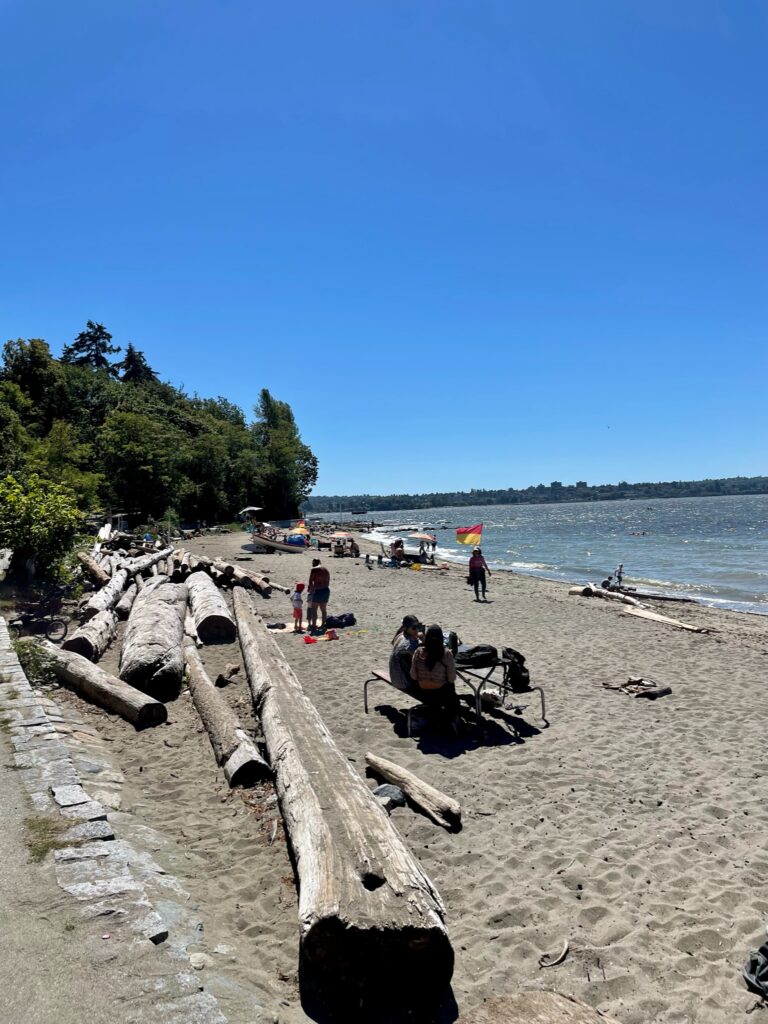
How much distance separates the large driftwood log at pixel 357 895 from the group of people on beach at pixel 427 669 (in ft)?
7.10

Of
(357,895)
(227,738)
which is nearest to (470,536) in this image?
(227,738)

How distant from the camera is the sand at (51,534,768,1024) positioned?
3498 millimetres

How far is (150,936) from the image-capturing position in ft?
9.93

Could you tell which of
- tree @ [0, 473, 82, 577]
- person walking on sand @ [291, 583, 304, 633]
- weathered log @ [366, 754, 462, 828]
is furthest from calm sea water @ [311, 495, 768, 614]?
tree @ [0, 473, 82, 577]

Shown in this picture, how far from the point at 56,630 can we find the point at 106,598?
2.02 metres

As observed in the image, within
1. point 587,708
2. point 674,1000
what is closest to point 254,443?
point 587,708

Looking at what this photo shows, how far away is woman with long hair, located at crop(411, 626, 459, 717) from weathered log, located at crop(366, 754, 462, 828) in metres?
1.18

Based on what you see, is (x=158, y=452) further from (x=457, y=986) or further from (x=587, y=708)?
(x=457, y=986)

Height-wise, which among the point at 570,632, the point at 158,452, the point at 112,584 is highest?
the point at 158,452

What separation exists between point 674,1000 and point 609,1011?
1.38 ft

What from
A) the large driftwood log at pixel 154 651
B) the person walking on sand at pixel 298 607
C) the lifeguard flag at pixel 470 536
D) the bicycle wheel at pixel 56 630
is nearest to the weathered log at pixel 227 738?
the large driftwood log at pixel 154 651

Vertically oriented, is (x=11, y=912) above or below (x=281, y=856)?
above

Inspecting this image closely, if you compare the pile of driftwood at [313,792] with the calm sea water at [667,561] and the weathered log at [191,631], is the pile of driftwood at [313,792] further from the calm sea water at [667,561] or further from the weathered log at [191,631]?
the calm sea water at [667,561]

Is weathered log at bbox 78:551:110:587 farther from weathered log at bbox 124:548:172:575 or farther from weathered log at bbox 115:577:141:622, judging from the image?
weathered log at bbox 115:577:141:622
